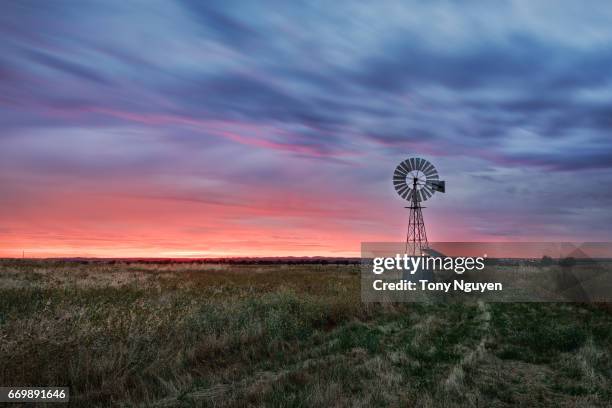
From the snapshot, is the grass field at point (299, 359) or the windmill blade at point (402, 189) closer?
the grass field at point (299, 359)

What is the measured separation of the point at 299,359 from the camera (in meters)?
10.0

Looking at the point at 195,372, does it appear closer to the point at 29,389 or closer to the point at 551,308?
the point at 29,389

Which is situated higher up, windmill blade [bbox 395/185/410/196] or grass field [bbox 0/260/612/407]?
windmill blade [bbox 395/185/410/196]

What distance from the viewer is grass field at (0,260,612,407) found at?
754 centimetres

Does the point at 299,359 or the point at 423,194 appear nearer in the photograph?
the point at 299,359

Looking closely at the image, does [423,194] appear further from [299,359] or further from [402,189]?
[299,359]

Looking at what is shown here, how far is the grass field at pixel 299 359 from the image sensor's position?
7.54 m

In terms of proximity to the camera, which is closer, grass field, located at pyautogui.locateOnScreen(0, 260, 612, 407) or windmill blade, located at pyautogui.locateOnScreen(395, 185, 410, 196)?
grass field, located at pyautogui.locateOnScreen(0, 260, 612, 407)

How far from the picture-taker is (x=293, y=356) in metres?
10.3

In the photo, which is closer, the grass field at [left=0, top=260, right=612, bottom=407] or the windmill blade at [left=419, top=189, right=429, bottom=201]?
the grass field at [left=0, top=260, right=612, bottom=407]

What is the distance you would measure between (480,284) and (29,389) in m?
27.9

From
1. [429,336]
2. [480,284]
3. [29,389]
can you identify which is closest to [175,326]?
[29,389]

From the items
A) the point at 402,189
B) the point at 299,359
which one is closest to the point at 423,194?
the point at 402,189

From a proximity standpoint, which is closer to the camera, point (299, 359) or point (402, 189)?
point (299, 359)
